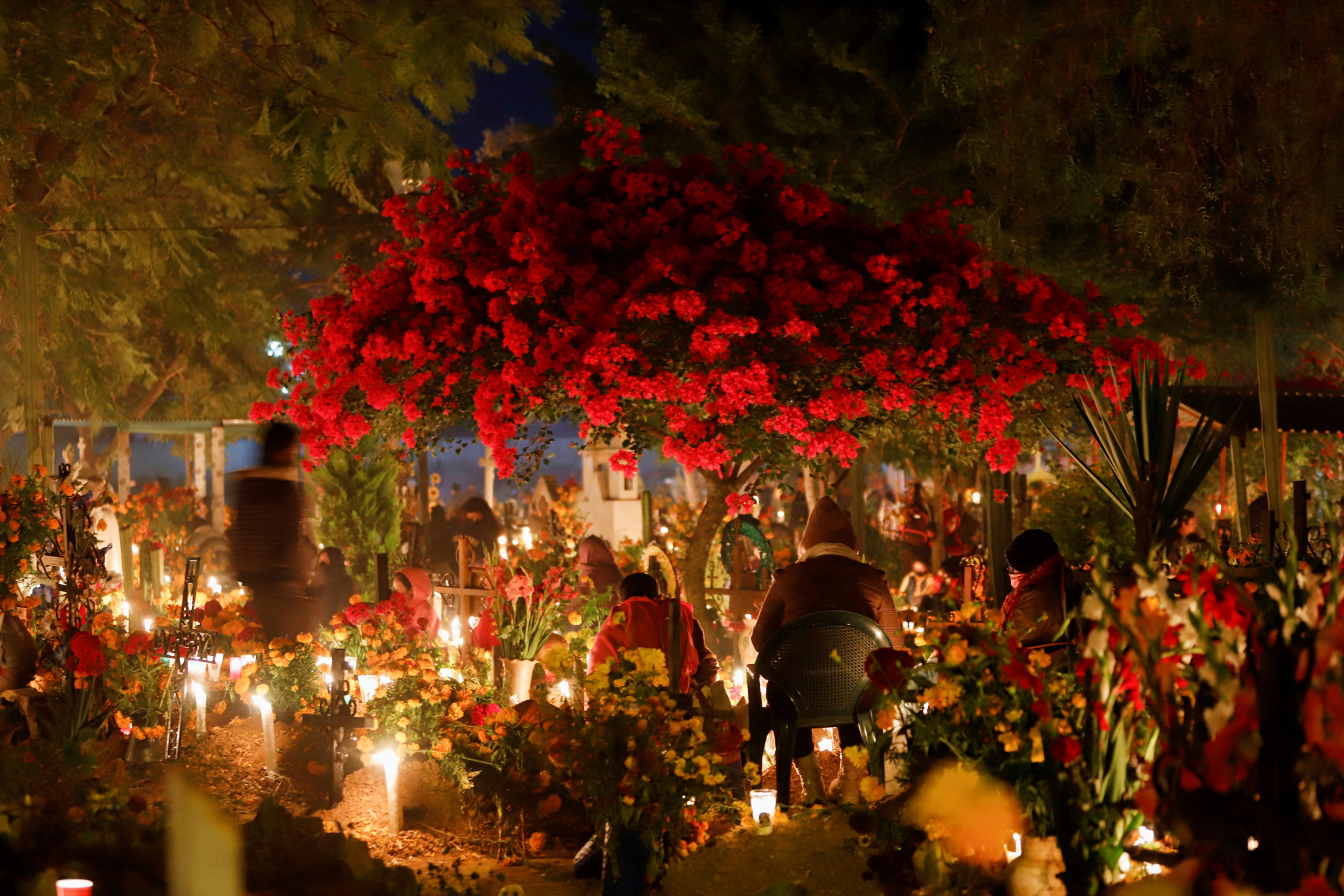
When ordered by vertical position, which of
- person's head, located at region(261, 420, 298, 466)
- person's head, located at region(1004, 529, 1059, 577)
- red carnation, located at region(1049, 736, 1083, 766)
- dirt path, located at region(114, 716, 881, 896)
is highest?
person's head, located at region(261, 420, 298, 466)

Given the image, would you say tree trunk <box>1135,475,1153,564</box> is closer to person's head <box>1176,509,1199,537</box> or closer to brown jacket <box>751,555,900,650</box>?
brown jacket <box>751,555,900,650</box>

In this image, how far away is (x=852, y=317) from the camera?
6125 mm

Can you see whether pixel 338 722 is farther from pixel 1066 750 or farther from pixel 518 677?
pixel 1066 750

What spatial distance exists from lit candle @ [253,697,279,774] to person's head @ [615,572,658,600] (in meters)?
2.17

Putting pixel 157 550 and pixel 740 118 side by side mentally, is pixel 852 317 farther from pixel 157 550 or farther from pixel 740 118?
pixel 157 550

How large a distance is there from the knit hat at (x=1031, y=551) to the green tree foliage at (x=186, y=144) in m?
3.69

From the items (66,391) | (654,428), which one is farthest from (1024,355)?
(66,391)

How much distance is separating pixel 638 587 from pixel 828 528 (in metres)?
1.23

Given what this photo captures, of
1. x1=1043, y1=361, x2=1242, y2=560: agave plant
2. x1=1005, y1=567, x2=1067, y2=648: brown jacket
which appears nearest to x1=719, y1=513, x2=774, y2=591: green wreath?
x1=1005, y1=567, x2=1067, y2=648: brown jacket

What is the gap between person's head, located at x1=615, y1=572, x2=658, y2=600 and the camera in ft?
18.4

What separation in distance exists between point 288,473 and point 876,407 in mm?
3738

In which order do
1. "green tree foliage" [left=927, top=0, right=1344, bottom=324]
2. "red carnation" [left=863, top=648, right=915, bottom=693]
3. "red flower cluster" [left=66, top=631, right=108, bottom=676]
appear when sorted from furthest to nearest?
"green tree foliage" [left=927, top=0, right=1344, bottom=324] < "red flower cluster" [left=66, top=631, right=108, bottom=676] < "red carnation" [left=863, top=648, right=915, bottom=693]

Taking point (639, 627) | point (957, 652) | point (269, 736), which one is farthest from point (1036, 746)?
point (269, 736)

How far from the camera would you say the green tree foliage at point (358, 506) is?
49.5ft
